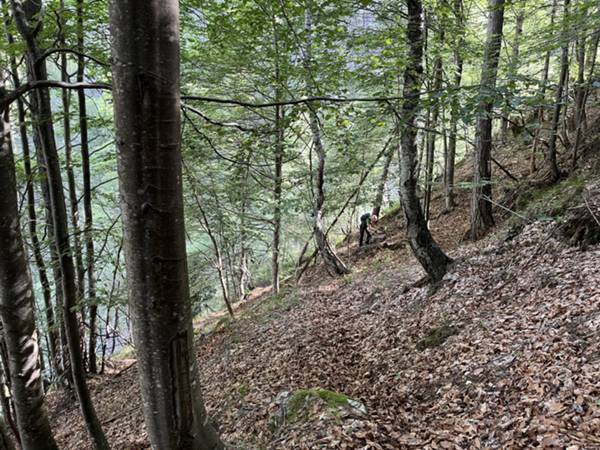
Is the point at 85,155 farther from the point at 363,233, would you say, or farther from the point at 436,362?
the point at 363,233

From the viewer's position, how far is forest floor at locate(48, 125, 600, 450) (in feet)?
10.7

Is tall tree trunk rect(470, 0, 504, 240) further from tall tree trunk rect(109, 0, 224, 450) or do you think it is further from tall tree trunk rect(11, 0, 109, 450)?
tall tree trunk rect(11, 0, 109, 450)

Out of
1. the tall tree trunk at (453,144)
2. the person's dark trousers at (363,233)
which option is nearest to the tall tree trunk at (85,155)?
the tall tree trunk at (453,144)

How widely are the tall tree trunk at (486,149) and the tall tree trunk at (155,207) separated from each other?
5.79 metres

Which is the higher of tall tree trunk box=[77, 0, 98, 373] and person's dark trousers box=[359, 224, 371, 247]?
tall tree trunk box=[77, 0, 98, 373]

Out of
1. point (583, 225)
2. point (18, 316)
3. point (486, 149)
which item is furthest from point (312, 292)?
point (18, 316)

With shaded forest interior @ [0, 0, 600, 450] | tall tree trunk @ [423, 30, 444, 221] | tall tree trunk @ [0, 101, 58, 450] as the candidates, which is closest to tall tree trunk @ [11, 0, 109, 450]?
shaded forest interior @ [0, 0, 600, 450]

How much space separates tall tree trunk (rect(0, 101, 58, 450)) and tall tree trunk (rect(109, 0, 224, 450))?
2.34 metres

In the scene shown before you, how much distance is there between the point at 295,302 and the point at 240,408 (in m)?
5.21

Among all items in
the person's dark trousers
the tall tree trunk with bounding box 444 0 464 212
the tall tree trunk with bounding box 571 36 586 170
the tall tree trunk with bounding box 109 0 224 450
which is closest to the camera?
the tall tree trunk with bounding box 109 0 224 450

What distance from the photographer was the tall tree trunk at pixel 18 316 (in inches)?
133

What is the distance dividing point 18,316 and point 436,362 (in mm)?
4521

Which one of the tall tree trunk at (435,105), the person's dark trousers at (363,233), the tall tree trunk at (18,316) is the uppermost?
the tall tree trunk at (435,105)

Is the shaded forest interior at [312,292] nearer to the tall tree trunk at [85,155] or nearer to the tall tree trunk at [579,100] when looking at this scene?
the tall tree trunk at [85,155]
